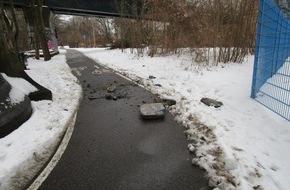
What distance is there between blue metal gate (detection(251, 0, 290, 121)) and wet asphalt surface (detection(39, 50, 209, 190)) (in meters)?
2.31

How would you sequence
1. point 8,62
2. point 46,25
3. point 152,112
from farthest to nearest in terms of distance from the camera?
point 46,25 → point 8,62 → point 152,112

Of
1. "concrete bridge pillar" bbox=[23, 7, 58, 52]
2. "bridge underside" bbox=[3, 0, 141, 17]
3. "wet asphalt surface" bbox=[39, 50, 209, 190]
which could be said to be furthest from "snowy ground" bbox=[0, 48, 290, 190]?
"bridge underside" bbox=[3, 0, 141, 17]

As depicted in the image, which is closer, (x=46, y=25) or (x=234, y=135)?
(x=234, y=135)

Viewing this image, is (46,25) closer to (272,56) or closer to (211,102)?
(211,102)

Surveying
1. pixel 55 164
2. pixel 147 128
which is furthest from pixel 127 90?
pixel 55 164

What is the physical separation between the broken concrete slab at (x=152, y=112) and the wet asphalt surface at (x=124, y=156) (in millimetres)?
150

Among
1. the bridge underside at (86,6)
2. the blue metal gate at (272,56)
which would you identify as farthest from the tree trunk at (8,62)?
the bridge underside at (86,6)

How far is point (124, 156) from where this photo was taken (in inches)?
149

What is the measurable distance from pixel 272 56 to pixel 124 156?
5195mm

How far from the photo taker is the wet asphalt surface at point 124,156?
3.11 metres

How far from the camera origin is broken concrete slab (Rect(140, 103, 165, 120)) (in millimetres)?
5363

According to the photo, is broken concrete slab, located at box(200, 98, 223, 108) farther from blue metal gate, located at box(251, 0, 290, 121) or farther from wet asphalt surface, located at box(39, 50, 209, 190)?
wet asphalt surface, located at box(39, 50, 209, 190)

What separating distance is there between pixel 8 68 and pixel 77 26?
63237 millimetres

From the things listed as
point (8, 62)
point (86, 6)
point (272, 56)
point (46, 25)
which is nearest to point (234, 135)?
point (272, 56)
